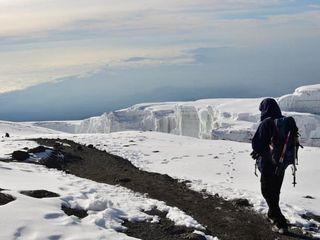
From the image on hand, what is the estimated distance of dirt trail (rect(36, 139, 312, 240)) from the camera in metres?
10.6

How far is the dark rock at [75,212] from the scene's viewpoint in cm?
1059

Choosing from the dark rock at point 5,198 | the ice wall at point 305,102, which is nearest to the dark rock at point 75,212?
the dark rock at point 5,198

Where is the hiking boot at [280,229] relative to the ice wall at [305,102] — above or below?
below

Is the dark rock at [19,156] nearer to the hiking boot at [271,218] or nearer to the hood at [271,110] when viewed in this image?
the hiking boot at [271,218]

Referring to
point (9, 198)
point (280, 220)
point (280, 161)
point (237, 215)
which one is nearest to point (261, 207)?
point (237, 215)

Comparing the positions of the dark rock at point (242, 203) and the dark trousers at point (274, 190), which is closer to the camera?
the dark trousers at point (274, 190)

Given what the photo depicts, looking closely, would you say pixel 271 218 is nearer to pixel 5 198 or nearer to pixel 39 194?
pixel 39 194

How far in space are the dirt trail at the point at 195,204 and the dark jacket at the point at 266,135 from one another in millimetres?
1373

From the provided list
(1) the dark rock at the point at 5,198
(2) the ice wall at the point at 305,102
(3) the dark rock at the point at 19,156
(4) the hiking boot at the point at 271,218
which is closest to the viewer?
(1) the dark rock at the point at 5,198

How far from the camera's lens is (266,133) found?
413 inches

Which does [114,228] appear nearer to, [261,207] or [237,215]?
[237,215]

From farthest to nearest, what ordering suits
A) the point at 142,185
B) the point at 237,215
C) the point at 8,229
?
the point at 142,185 < the point at 237,215 < the point at 8,229

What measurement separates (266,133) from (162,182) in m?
6.39

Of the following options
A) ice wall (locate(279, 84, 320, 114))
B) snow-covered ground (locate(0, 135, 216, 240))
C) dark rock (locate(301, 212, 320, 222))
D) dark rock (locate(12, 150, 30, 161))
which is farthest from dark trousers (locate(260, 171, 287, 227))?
ice wall (locate(279, 84, 320, 114))
